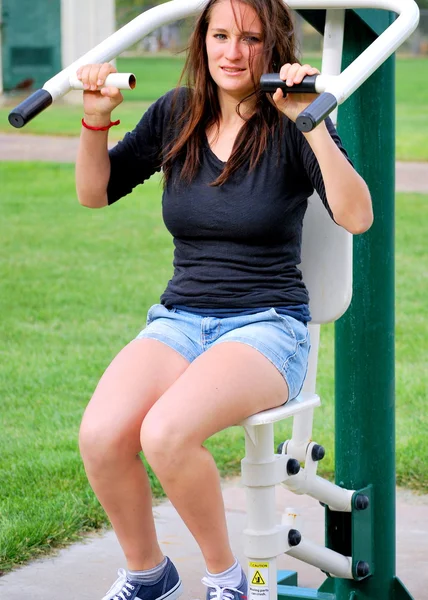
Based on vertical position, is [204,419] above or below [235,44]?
below

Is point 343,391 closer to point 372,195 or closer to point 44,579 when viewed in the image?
point 372,195

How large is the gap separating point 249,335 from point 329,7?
0.72 metres

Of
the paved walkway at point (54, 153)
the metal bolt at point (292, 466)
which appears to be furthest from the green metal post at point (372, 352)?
the paved walkway at point (54, 153)

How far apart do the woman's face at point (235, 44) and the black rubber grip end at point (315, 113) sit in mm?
508

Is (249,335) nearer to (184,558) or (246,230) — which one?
(246,230)

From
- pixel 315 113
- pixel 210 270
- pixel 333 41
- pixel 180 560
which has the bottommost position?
pixel 180 560

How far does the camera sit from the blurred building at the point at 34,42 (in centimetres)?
1877

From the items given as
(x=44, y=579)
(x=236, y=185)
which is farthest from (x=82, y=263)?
(x=236, y=185)

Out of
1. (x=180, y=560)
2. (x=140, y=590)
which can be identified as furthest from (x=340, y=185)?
(x=180, y=560)

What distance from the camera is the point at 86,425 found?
2.32 m

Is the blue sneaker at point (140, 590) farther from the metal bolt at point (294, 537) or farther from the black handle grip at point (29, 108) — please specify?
the black handle grip at point (29, 108)

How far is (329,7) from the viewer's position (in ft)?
8.25

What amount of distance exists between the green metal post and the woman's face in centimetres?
26

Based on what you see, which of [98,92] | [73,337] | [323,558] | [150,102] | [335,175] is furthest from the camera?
[150,102]
